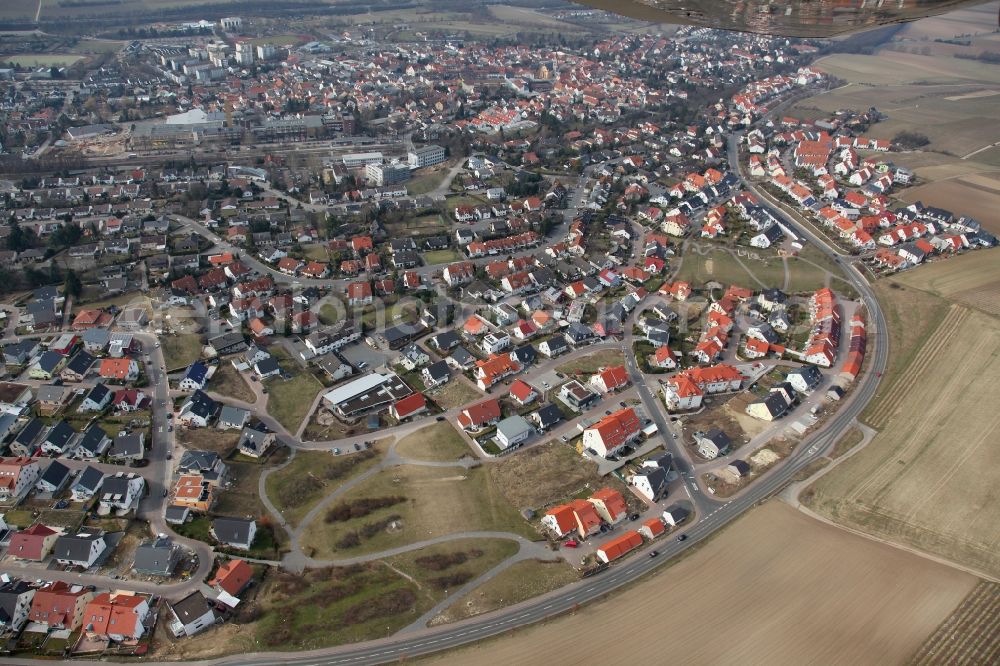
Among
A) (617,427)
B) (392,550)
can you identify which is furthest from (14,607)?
(617,427)

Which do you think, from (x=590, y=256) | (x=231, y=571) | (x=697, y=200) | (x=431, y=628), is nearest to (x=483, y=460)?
(x=431, y=628)

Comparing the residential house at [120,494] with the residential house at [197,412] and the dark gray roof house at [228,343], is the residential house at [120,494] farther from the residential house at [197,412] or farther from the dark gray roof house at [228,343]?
the dark gray roof house at [228,343]

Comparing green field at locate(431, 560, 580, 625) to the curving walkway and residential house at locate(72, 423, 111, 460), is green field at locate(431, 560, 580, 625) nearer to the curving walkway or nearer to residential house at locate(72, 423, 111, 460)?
the curving walkway

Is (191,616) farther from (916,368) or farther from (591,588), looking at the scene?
(916,368)

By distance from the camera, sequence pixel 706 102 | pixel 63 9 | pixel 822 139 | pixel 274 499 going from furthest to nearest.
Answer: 1. pixel 63 9
2. pixel 706 102
3. pixel 822 139
4. pixel 274 499

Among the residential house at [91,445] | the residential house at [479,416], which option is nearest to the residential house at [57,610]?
the residential house at [91,445]

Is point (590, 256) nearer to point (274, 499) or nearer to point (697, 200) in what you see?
point (697, 200)

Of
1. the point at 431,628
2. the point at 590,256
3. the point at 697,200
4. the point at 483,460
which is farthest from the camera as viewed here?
the point at 697,200

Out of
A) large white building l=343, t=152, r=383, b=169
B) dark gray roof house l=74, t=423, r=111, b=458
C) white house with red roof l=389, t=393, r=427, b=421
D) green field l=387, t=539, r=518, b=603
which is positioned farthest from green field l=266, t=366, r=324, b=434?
large white building l=343, t=152, r=383, b=169
